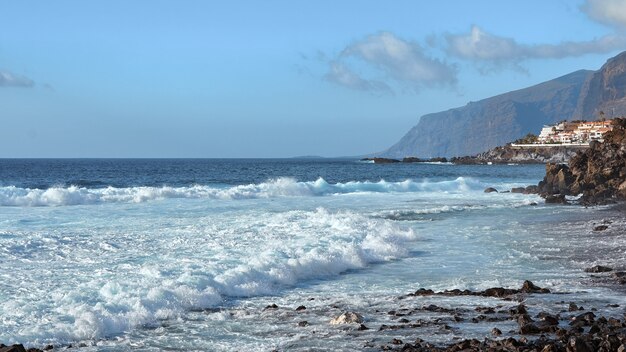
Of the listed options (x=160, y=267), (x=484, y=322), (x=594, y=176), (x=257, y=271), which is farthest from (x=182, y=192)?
(x=484, y=322)

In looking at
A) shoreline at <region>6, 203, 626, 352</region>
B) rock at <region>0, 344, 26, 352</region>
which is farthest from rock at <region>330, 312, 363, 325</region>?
rock at <region>0, 344, 26, 352</region>

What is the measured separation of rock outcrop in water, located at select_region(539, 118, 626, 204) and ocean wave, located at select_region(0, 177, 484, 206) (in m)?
11.6

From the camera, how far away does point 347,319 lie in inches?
398

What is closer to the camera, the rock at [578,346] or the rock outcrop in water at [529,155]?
the rock at [578,346]

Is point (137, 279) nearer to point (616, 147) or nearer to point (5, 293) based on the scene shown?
point (5, 293)

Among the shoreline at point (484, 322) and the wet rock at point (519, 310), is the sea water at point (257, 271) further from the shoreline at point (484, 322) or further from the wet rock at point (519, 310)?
the wet rock at point (519, 310)

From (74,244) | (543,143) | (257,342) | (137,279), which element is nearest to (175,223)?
(74,244)

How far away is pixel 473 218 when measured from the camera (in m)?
27.8

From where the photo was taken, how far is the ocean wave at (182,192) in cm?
3541

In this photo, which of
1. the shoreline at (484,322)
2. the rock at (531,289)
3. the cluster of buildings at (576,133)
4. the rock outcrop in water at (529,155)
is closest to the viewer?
the shoreline at (484,322)

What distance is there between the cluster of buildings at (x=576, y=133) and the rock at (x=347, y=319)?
14385 centimetres

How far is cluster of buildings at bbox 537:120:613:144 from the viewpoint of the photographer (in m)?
150

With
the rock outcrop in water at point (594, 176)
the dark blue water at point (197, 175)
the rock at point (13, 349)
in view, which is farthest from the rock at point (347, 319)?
the dark blue water at point (197, 175)

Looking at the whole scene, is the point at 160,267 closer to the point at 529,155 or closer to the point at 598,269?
the point at 598,269
